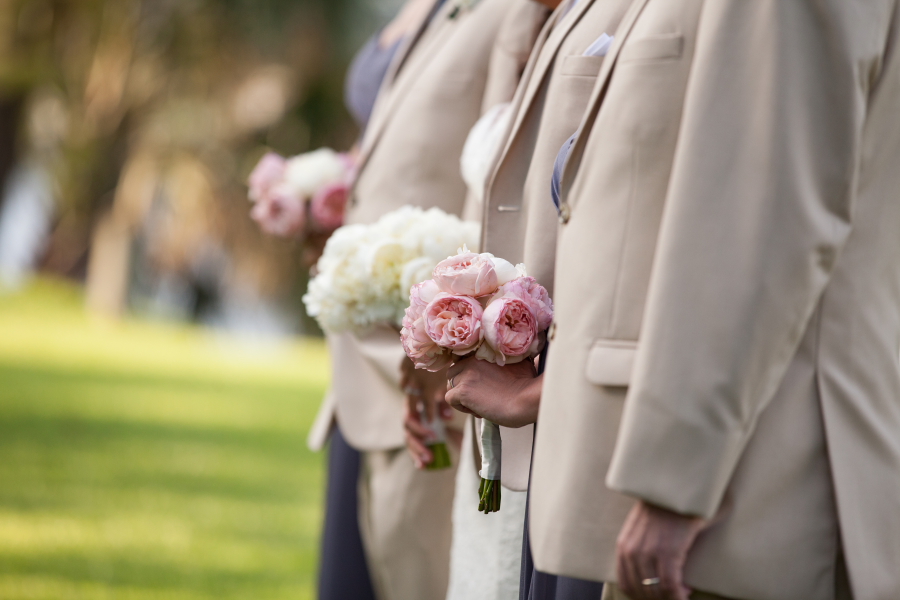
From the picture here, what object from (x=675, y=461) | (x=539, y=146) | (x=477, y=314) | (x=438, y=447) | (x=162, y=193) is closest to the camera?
(x=675, y=461)

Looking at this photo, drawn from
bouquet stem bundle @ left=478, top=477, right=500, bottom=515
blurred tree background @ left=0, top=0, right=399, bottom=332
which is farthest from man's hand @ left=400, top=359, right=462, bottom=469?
blurred tree background @ left=0, top=0, right=399, bottom=332

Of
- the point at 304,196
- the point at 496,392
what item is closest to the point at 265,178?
the point at 304,196

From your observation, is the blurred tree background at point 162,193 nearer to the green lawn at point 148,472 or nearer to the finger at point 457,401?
the green lawn at point 148,472

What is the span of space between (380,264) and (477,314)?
70cm

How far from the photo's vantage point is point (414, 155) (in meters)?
2.87

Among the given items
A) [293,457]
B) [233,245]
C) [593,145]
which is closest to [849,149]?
[593,145]

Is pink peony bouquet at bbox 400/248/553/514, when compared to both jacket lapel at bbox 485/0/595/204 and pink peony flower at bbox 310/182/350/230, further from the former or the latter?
pink peony flower at bbox 310/182/350/230

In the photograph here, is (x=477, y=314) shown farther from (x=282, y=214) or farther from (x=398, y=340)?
(x=282, y=214)

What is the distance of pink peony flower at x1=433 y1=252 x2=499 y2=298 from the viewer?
5.75 feet

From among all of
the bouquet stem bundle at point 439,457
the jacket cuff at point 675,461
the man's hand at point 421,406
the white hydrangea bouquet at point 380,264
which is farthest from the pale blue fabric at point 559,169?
the bouquet stem bundle at point 439,457

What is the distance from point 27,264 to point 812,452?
18687 millimetres

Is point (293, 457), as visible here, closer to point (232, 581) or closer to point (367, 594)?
point (232, 581)

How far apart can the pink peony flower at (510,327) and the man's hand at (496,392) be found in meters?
0.05

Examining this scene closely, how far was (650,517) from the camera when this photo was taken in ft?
4.62
